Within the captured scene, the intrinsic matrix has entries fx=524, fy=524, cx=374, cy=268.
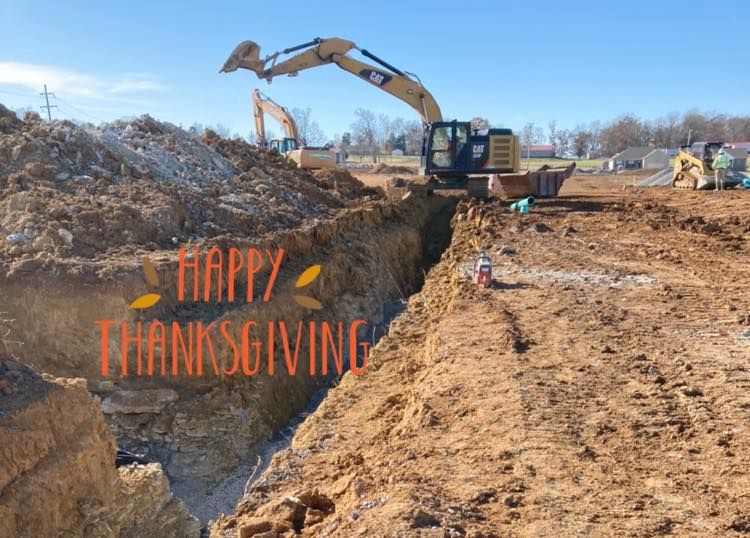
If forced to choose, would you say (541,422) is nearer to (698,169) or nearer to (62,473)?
(62,473)

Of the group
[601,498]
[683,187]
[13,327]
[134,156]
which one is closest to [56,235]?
[13,327]

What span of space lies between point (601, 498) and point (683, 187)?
891 inches

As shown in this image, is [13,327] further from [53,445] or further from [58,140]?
[58,140]

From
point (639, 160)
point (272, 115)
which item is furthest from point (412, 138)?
point (272, 115)

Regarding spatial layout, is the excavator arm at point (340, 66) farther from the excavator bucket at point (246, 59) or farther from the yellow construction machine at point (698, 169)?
the yellow construction machine at point (698, 169)

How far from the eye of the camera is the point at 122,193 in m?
9.45

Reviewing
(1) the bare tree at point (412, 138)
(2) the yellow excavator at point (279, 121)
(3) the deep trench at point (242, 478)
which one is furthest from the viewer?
(1) the bare tree at point (412, 138)

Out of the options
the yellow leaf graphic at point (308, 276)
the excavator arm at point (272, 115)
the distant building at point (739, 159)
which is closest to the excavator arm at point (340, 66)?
the excavator arm at point (272, 115)

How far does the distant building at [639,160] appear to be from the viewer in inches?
2223

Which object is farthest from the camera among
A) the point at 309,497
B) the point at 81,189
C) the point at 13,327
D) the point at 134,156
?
the point at 134,156

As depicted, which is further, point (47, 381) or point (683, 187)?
point (683, 187)

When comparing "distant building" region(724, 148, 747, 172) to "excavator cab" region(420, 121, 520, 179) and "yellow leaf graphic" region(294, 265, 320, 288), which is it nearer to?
"excavator cab" region(420, 121, 520, 179)

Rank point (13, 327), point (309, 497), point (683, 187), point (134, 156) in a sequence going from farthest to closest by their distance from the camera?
point (683, 187) → point (134, 156) → point (13, 327) → point (309, 497)

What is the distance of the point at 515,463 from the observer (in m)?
3.56
